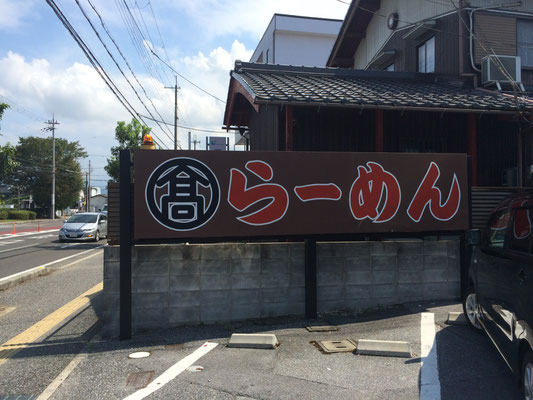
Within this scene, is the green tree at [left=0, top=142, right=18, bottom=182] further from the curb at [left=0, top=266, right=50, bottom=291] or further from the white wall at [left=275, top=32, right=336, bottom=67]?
the white wall at [left=275, top=32, right=336, bottom=67]

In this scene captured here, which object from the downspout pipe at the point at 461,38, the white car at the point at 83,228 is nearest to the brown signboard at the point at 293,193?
the downspout pipe at the point at 461,38

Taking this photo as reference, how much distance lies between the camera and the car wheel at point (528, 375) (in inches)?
118

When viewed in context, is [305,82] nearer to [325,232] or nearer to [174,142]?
[325,232]

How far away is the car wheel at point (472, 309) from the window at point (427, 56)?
9615mm

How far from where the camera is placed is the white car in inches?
713

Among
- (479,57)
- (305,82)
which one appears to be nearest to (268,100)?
(305,82)

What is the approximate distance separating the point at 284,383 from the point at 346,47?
15926 mm

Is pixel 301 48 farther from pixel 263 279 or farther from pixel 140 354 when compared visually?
pixel 140 354

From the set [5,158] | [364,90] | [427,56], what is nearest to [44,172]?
[5,158]

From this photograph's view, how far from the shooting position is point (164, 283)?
18.0ft

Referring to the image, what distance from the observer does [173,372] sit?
412 cm

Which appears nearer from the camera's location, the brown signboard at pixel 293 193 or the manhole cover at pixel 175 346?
the manhole cover at pixel 175 346

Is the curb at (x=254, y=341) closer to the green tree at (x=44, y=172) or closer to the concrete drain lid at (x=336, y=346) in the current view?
the concrete drain lid at (x=336, y=346)

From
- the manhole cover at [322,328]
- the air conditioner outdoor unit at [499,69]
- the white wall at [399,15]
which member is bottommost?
the manhole cover at [322,328]
